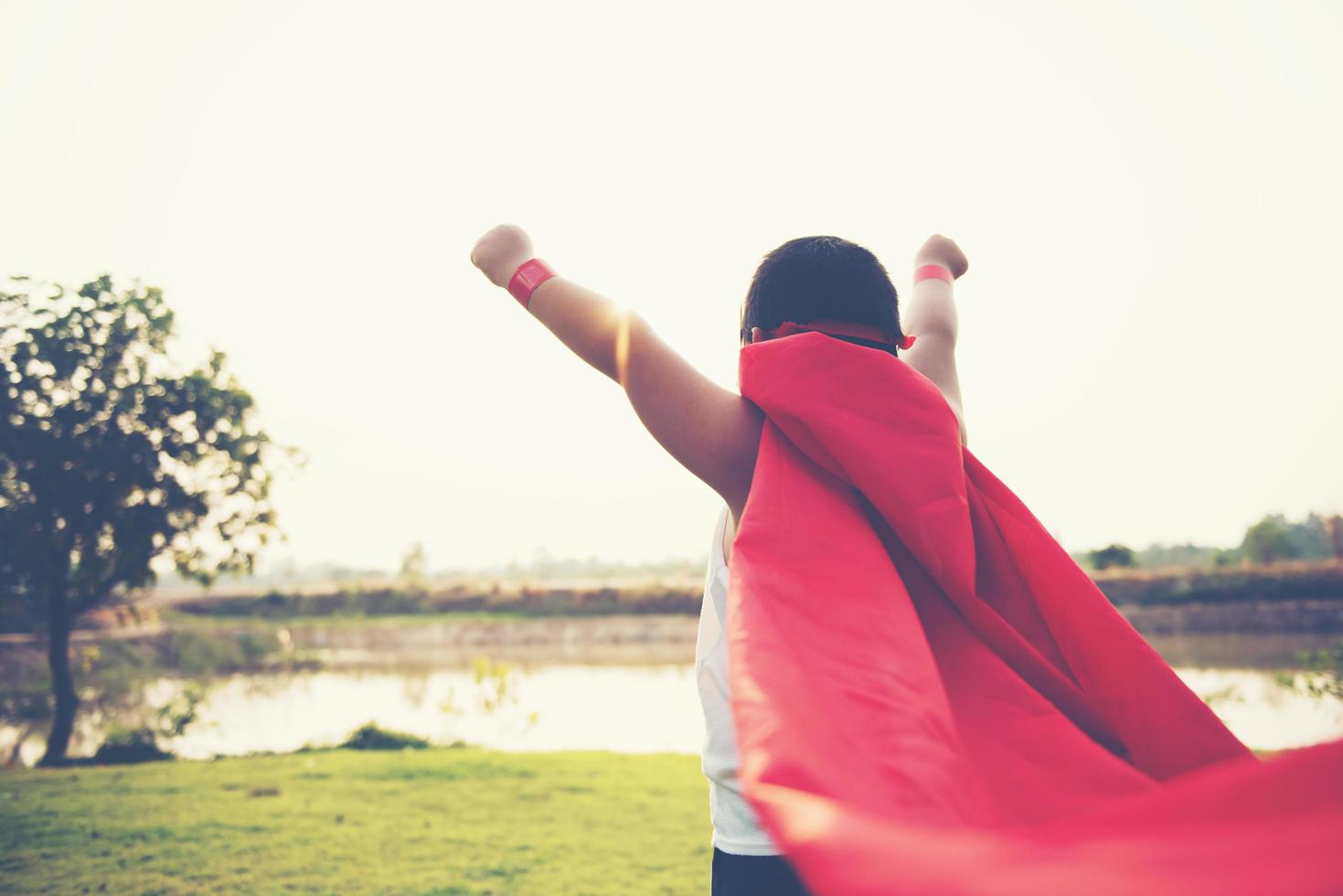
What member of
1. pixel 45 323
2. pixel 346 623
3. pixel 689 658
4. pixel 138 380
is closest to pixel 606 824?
pixel 138 380

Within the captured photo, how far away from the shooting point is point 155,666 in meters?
18.3

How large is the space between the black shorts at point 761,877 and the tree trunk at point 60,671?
10608 mm

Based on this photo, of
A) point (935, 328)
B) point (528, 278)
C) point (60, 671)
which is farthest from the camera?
point (60, 671)

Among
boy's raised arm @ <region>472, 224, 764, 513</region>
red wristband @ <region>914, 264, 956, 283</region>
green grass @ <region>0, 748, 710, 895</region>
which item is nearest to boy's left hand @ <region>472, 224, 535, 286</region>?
boy's raised arm @ <region>472, 224, 764, 513</region>

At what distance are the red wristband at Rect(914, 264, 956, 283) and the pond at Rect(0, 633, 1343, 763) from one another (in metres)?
6.74

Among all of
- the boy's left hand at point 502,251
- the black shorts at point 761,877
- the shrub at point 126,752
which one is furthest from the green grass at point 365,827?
the boy's left hand at point 502,251

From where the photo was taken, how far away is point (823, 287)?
113 centimetres

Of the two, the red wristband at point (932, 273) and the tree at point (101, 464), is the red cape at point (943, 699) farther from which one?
the tree at point (101, 464)

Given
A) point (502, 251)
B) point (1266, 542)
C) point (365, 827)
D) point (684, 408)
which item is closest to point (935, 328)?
point (684, 408)

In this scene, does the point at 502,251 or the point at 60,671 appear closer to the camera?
the point at 502,251

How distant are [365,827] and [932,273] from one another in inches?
203

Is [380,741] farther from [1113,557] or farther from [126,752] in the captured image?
[1113,557]

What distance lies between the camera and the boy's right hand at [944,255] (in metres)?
1.80

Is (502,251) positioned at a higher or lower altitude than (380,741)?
higher
